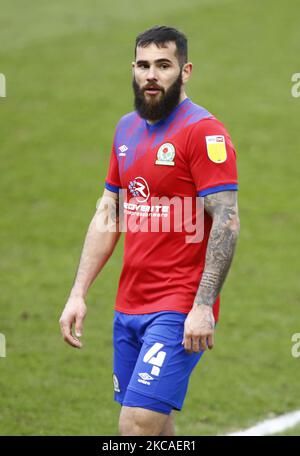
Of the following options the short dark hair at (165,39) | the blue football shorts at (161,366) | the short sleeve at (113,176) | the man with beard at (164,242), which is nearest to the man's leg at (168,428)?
the man with beard at (164,242)

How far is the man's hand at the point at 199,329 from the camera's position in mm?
5539

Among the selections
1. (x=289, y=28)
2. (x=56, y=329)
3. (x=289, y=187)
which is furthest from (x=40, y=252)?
(x=289, y=28)

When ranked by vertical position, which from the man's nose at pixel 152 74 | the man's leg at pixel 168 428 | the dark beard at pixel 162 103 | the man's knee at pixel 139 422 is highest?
the man's nose at pixel 152 74

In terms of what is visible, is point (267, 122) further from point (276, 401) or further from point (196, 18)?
point (276, 401)

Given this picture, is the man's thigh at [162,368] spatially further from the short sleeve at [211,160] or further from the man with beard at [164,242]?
the short sleeve at [211,160]

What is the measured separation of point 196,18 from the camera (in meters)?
25.2

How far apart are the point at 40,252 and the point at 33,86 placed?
825 centimetres

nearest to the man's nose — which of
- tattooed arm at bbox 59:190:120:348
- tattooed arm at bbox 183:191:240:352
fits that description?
tattooed arm at bbox 183:191:240:352

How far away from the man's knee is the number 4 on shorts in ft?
0.79

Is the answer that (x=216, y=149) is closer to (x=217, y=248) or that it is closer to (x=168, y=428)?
(x=217, y=248)

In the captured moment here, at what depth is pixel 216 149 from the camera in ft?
18.7

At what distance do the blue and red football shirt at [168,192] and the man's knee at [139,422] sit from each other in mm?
628

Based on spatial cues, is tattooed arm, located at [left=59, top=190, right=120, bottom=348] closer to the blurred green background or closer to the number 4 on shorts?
the number 4 on shorts

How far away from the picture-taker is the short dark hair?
5.95 meters
